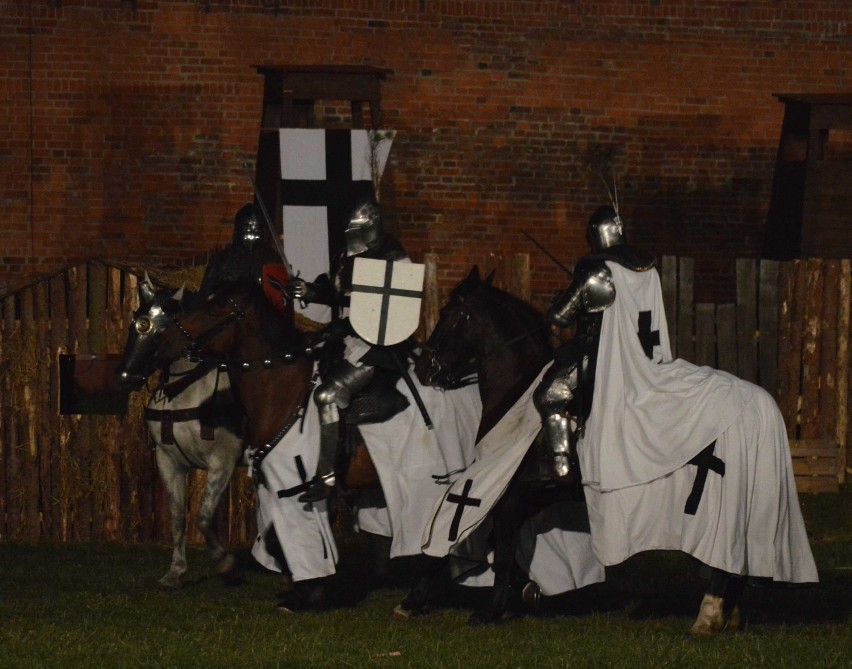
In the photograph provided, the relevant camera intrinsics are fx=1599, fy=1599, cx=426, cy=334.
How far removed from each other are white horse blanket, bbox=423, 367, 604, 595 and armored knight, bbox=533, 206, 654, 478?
0.21m

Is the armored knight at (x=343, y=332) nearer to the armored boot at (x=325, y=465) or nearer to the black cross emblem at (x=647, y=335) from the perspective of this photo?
the armored boot at (x=325, y=465)

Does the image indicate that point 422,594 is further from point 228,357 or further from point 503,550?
point 228,357

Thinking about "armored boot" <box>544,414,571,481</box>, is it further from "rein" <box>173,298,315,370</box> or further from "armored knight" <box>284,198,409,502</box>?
"rein" <box>173,298,315,370</box>

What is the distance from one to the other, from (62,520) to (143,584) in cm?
211

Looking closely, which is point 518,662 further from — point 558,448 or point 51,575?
point 51,575

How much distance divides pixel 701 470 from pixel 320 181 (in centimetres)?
646

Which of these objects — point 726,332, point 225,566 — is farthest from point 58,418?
point 726,332

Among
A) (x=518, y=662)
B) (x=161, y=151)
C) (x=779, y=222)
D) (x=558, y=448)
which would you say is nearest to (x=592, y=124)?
(x=779, y=222)

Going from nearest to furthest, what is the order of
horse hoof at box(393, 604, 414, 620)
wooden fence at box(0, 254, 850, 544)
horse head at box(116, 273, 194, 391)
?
horse hoof at box(393, 604, 414, 620)
horse head at box(116, 273, 194, 391)
wooden fence at box(0, 254, 850, 544)

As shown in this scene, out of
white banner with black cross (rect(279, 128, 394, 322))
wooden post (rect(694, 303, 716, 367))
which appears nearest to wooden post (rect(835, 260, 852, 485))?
wooden post (rect(694, 303, 716, 367))

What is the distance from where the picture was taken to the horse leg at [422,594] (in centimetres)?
791

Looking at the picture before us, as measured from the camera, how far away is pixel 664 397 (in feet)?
24.2

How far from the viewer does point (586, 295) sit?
745cm

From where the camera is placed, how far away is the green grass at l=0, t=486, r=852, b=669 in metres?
6.67
